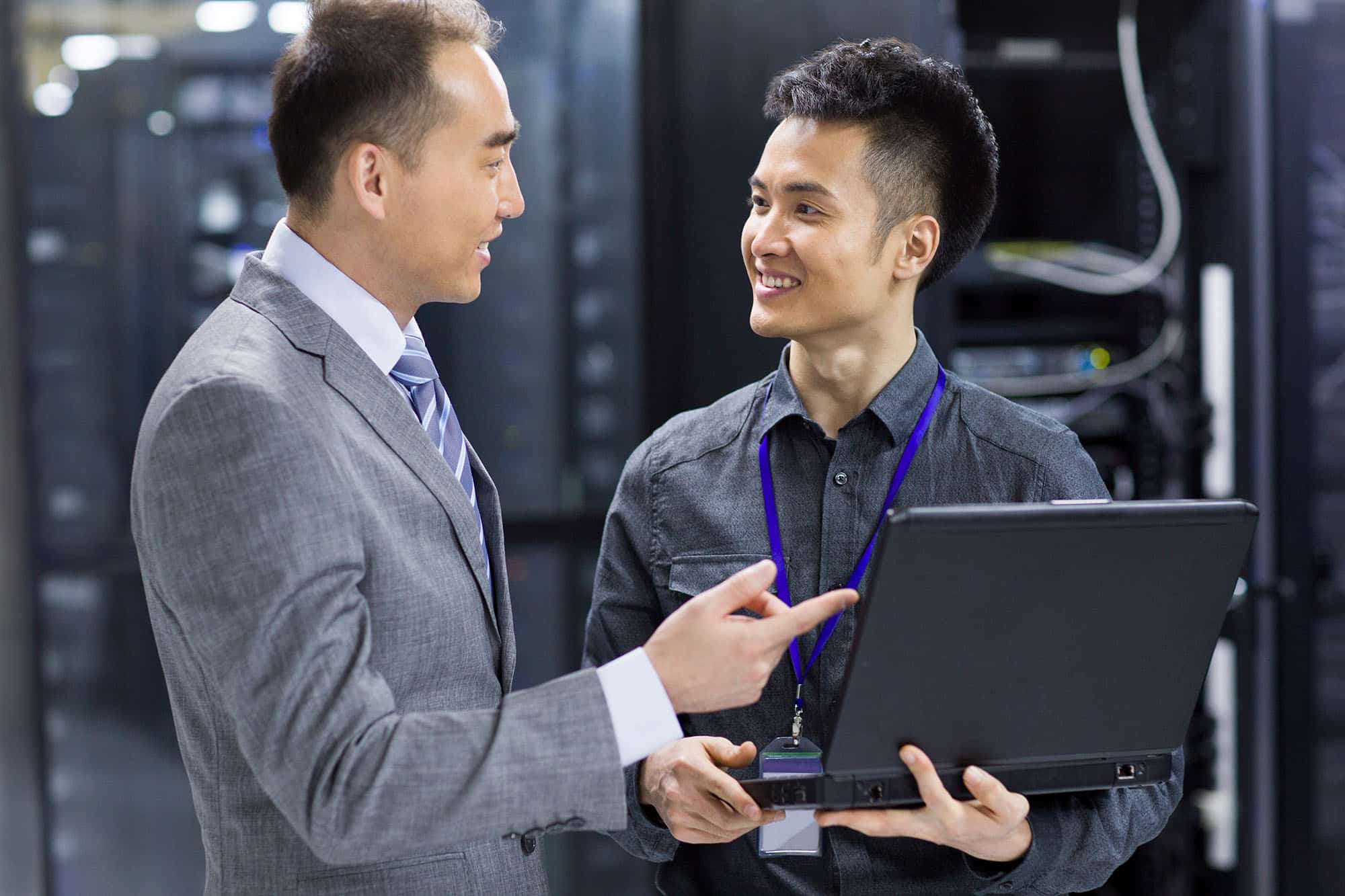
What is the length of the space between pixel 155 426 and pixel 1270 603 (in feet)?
7.96

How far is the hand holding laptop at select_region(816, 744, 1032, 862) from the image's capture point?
1130mm

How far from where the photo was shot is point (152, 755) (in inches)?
112

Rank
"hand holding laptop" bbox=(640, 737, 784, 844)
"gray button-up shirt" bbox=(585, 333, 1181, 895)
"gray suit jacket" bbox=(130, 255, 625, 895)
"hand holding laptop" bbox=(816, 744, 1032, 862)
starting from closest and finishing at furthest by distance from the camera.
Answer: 1. "gray suit jacket" bbox=(130, 255, 625, 895)
2. "hand holding laptop" bbox=(816, 744, 1032, 862)
3. "hand holding laptop" bbox=(640, 737, 784, 844)
4. "gray button-up shirt" bbox=(585, 333, 1181, 895)

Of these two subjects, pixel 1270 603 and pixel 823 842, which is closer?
pixel 823 842

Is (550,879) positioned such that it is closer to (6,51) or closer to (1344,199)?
(6,51)

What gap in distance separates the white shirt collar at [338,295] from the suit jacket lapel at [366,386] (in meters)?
0.02

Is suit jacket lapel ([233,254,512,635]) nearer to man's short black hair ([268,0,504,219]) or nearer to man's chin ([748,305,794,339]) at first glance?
man's short black hair ([268,0,504,219])

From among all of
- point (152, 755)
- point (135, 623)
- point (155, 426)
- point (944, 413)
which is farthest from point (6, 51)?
point (944, 413)

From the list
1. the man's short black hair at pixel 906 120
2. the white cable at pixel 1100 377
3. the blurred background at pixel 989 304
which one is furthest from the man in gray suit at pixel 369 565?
the white cable at pixel 1100 377

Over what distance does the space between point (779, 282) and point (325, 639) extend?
Answer: 73 centimetres

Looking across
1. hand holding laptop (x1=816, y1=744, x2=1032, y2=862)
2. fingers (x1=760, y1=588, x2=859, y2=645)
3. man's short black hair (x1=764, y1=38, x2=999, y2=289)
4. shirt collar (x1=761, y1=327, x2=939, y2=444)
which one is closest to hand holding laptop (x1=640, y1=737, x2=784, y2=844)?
hand holding laptop (x1=816, y1=744, x2=1032, y2=862)

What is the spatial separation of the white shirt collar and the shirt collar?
47cm

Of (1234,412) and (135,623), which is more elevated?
(1234,412)

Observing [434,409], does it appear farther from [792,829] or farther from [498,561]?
[792,829]
